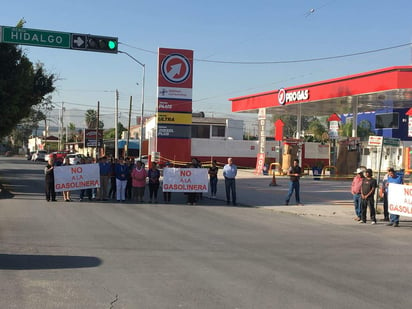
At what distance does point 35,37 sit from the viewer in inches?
747

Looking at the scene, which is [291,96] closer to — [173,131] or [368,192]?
[173,131]

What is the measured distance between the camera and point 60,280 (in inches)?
292

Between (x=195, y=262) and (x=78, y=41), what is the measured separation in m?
12.8

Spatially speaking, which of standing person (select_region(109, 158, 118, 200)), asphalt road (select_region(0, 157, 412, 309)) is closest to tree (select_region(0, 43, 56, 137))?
standing person (select_region(109, 158, 118, 200))

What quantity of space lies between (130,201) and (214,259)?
11.0 meters

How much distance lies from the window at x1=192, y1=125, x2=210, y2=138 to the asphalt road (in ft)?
179

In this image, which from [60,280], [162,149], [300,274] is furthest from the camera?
[162,149]

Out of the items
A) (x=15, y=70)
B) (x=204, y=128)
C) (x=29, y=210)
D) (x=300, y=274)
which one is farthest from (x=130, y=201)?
(x=204, y=128)

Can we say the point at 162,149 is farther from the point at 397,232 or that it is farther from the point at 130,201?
the point at 397,232

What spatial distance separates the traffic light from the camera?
1909 cm

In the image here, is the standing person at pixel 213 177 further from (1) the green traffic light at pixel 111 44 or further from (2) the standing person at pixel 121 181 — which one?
(1) the green traffic light at pixel 111 44

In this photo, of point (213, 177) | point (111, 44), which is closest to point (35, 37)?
point (111, 44)

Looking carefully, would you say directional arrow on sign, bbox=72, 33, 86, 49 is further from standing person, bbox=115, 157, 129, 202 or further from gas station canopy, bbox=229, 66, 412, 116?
gas station canopy, bbox=229, 66, 412, 116

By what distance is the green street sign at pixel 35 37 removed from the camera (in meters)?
18.9
